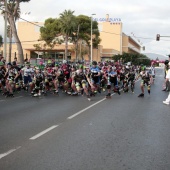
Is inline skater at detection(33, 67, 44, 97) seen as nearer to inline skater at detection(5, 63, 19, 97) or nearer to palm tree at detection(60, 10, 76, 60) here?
inline skater at detection(5, 63, 19, 97)

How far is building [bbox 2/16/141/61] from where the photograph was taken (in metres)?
77.4

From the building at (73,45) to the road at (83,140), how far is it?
180ft

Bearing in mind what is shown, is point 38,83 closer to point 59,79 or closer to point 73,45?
point 59,79

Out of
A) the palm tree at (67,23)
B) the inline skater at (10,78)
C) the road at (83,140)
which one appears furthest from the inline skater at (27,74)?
the palm tree at (67,23)

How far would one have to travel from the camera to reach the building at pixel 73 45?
77375 mm

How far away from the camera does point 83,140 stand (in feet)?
25.7

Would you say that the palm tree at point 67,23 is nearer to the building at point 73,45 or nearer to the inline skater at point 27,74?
the building at point 73,45

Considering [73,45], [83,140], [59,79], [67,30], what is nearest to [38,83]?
[59,79]

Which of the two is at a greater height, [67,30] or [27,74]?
[67,30]

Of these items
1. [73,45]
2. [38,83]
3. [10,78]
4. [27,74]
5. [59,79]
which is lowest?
[38,83]

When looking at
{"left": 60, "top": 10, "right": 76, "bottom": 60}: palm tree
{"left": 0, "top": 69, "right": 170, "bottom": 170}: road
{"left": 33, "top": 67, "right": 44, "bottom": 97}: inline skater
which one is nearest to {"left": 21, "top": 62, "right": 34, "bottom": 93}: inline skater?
{"left": 33, "top": 67, "right": 44, "bottom": 97}: inline skater

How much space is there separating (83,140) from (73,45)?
70.9 metres

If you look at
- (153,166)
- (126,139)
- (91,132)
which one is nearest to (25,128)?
(91,132)

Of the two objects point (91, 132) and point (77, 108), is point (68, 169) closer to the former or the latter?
point (91, 132)
